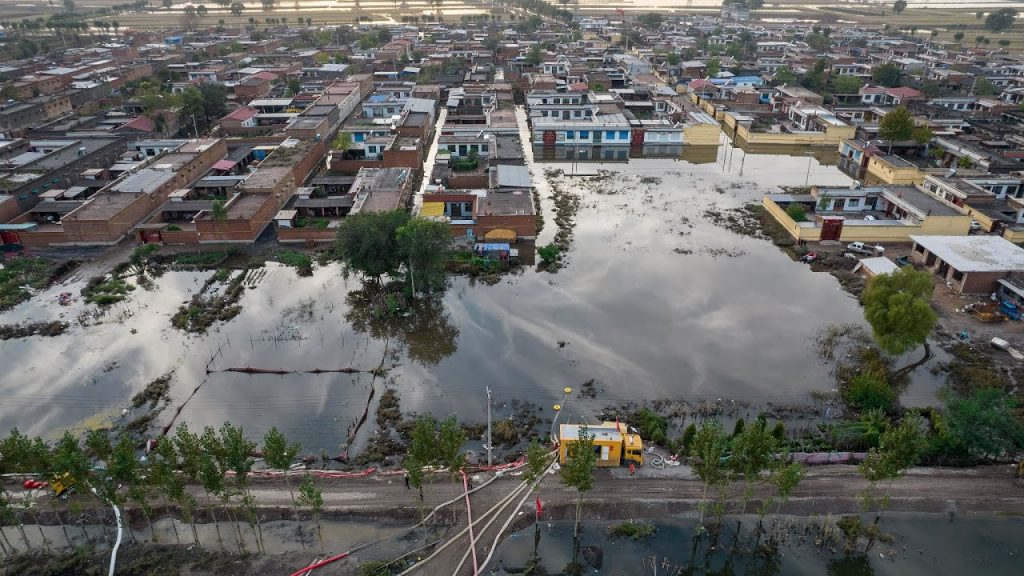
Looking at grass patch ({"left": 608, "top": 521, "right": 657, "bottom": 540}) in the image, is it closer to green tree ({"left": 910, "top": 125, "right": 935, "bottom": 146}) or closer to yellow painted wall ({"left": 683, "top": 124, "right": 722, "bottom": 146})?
yellow painted wall ({"left": 683, "top": 124, "right": 722, "bottom": 146})

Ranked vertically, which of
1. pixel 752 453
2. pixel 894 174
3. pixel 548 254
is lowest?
pixel 548 254

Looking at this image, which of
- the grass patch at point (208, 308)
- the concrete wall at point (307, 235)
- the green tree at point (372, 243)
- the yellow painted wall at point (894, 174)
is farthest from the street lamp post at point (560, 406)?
the yellow painted wall at point (894, 174)

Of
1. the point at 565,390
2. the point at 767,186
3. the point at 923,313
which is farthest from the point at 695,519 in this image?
the point at 767,186

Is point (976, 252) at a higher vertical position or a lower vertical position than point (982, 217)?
lower

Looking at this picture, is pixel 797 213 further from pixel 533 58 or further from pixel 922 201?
pixel 533 58

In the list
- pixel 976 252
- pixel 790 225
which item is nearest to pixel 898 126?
pixel 790 225

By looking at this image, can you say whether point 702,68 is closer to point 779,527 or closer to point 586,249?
point 586,249

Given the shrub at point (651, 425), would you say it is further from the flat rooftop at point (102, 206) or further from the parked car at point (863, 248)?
the flat rooftop at point (102, 206)
